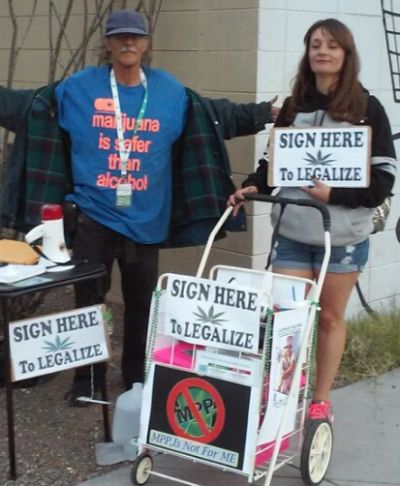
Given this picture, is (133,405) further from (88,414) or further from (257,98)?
(257,98)

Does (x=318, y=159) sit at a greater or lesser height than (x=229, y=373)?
greater

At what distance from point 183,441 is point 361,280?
268 centimetres

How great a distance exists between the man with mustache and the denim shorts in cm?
47

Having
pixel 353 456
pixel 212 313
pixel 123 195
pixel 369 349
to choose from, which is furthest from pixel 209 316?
pixel 369 349

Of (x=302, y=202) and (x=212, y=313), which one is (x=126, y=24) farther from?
(x=212, y=313)

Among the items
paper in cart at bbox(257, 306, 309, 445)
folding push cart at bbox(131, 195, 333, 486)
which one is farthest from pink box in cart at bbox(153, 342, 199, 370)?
paper in cart at bbox(257, 306, 309, 445)

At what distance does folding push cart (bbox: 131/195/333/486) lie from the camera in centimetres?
342

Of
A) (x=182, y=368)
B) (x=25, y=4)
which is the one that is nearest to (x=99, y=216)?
(x=182, y=368)

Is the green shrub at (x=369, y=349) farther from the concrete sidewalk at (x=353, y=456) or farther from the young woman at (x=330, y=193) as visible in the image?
the young woman at (x=330, y=193)

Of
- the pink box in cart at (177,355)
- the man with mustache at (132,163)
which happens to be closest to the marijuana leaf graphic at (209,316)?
the pink box in cart at (177,355)

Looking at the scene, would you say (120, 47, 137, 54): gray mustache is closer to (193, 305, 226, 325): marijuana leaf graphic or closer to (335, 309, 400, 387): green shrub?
(193, 305, 226, 325): marijuana leaf graphic

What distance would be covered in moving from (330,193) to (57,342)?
53.4 inches

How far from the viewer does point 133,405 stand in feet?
13.3

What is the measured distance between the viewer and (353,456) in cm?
416
